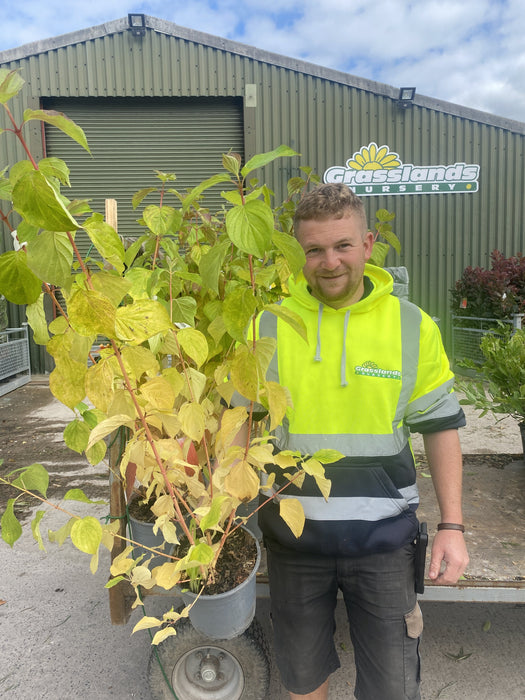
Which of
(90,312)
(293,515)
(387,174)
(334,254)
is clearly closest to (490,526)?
(293,515)

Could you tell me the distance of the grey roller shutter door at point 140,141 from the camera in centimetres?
857

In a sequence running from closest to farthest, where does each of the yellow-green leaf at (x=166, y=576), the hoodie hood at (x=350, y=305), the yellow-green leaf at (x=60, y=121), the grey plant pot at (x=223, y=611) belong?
the yellow-green leaf at (x=60, y=121)
the yellow-green leaf at (x=166, y=576)
the grey plant pot at (x=223, y=611)
the hoodie hood at (x=350, y=305)

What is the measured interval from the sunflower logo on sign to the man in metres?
7.84

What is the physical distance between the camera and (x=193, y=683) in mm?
1798

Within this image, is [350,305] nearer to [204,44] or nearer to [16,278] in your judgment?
[16,278]

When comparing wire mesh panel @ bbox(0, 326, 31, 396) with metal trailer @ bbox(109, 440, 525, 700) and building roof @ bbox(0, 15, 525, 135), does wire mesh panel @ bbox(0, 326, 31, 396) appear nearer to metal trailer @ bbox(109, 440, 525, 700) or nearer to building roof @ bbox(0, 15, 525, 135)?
building roof @ bbox(0, 15, 525, 135)

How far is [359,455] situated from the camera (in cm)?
153

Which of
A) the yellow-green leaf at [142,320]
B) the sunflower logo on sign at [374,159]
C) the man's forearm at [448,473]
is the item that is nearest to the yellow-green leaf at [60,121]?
the yellow-green leaf at [142,320]

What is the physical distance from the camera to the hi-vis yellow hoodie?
1523mm

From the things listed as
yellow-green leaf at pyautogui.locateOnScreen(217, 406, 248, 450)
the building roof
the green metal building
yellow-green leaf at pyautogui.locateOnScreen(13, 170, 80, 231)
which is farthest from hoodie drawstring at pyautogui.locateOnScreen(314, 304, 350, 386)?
the building roof

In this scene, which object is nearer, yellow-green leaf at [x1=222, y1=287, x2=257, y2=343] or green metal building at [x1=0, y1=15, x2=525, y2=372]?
yellow-green leaf at [x1=222, y1=287, x2=257, y2=343]

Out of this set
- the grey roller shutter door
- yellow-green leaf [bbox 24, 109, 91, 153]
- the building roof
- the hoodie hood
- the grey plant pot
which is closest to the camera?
yellow-green leaf [bbox 24, 109, 91, 153]

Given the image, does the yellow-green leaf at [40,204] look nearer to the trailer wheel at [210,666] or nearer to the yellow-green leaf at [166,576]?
the yellow-green leaf at [166,576]

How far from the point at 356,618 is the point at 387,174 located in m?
8.42
